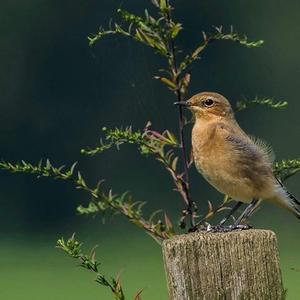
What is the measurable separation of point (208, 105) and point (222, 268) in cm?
270

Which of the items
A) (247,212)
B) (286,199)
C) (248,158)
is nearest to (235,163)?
(248,158)

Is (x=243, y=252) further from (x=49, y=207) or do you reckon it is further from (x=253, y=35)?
(x=253, y=35)

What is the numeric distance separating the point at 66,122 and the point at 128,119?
2721mm

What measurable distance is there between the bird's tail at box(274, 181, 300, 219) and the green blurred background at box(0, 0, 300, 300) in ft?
49.7

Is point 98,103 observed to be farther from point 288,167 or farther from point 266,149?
point 288,167

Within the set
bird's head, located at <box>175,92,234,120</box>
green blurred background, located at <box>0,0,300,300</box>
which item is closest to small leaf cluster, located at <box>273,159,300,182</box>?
bird's head, located at <box>175,92,234,120</box>

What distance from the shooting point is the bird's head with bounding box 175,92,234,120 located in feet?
25.0

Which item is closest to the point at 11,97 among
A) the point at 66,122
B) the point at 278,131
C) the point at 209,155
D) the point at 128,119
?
the point at 66,122

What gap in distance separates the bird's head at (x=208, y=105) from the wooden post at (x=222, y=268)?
98.4 inches

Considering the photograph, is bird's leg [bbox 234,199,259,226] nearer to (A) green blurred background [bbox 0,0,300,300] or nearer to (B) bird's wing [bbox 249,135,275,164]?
(B) bird's wing [bbox 249,135,275,164]

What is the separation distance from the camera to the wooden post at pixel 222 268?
5.08 m

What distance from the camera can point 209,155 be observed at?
7.45 meters

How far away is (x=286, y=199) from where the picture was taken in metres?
7.56

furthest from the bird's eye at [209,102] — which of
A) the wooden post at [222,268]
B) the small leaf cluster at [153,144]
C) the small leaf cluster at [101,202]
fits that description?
the wooden post at [222,268]
